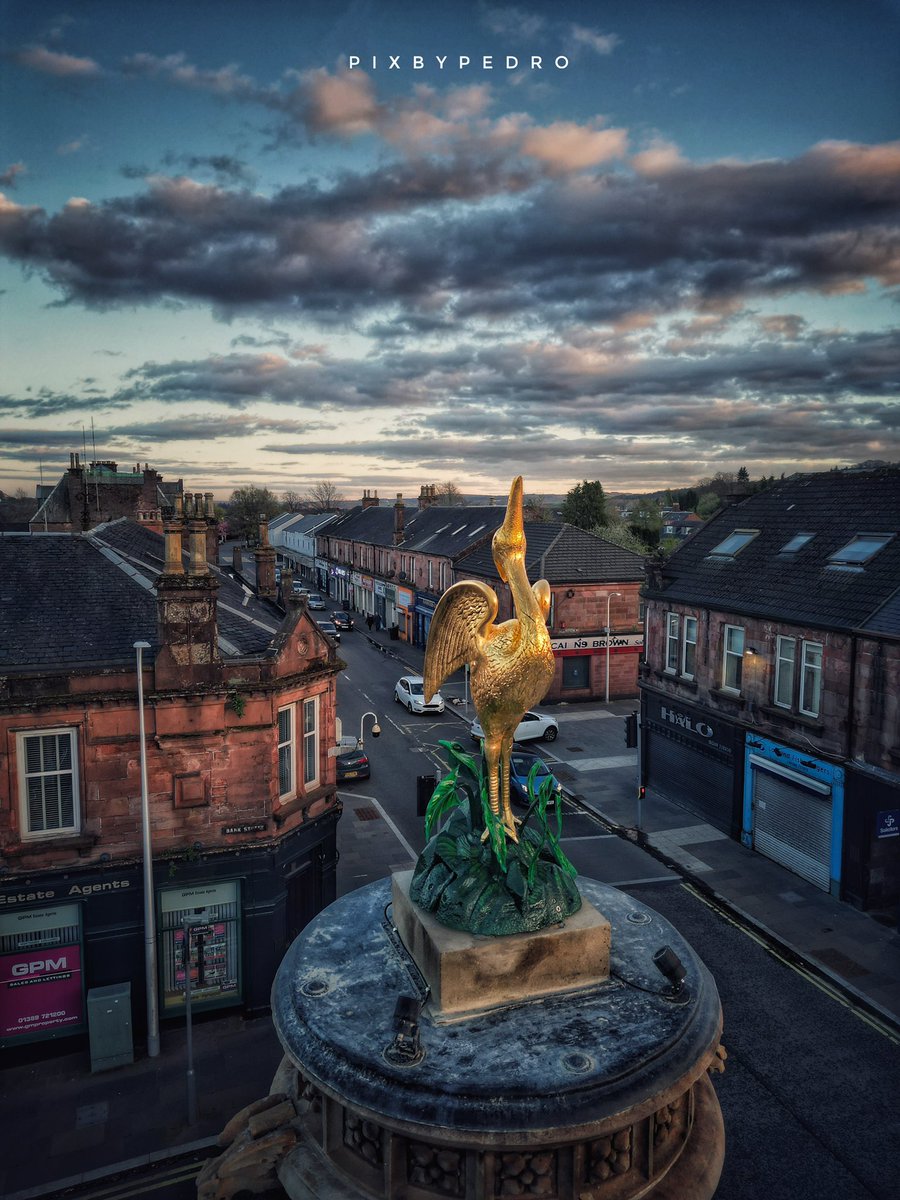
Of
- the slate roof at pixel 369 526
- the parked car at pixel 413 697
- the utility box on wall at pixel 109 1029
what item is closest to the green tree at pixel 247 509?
the slate roof at pixel 369 526

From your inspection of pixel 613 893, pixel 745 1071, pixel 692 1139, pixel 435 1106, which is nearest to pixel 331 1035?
pixel 435 1106

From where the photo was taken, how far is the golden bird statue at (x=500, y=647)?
35.7 ft

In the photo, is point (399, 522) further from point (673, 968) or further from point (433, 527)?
point (673, 968)

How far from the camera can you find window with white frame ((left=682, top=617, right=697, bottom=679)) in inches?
1073

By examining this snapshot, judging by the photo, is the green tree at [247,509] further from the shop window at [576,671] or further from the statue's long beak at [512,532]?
the statue's long beak at [512,532]

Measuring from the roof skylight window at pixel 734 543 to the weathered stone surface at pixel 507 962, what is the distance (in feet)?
65.5

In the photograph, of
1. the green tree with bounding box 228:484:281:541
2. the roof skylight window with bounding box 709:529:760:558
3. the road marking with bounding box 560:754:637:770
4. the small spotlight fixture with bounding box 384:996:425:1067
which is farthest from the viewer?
the green tree with bounding box 228:484:281:541

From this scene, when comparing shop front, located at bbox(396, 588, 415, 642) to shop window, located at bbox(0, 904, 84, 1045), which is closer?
shop window, located at bbox(0, 904, 84, 1045)

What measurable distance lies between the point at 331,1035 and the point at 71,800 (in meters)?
8.32

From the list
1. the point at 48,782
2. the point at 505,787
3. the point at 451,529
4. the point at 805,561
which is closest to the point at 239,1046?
the point at 48,782

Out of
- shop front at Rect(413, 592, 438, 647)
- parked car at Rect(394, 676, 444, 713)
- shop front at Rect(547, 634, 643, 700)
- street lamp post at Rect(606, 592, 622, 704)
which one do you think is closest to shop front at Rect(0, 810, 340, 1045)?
parked car at Rect(394, 676, 444, 713)

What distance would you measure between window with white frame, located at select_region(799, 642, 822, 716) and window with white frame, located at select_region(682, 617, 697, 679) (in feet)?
17.0

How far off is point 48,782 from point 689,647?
21.0 m

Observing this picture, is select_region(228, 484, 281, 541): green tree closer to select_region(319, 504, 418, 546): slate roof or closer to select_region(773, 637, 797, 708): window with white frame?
select_region(319, 504, 418, 546): slate roof
